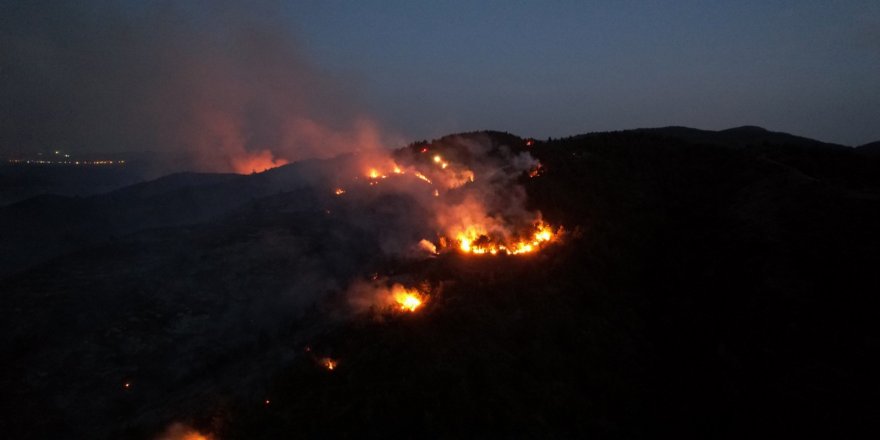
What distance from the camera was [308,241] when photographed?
21.8 meters

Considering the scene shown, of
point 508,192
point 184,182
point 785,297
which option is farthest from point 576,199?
point 184,182

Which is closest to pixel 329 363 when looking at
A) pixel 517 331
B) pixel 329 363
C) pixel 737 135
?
pixel 329 363

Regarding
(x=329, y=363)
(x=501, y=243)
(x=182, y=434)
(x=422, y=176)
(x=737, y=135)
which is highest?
(x=737, y=135)

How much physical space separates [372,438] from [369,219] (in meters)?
15.7

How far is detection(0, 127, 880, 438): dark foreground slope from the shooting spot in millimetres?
9664

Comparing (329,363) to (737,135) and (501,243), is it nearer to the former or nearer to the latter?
(501,243)

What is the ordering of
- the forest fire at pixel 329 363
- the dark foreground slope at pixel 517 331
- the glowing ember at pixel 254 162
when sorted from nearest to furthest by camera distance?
the dark foreground slope at pixel 517 331 < the forest fire at pixel 329 363 < the glowing ember at pixel 254 162

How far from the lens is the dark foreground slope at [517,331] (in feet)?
31.7

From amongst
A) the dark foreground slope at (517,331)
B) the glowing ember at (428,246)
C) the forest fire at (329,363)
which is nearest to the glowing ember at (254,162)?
the dark foreground slope at (517,331)

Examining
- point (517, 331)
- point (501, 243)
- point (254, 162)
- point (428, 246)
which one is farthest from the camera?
point (254, 162)

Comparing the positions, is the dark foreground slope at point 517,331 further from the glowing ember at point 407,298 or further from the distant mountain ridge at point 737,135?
the distant mountain ridge at point 737,135

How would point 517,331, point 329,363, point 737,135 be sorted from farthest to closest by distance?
point 737,135
point 517,331
point 329,363

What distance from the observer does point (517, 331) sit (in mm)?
12391

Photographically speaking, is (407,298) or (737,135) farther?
(737,135)
